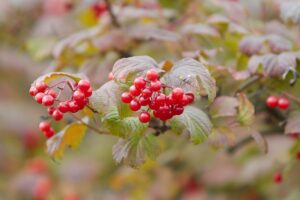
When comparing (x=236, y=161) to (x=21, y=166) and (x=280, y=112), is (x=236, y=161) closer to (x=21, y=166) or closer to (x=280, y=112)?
(x=280, y=112)

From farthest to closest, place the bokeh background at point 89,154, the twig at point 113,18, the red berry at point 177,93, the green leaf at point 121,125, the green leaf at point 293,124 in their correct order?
the bokeh background at point 89,154, the twig at point 113,18, the green leaf at point 293,124, the green leaf at point 121,125, the red berry at point 177,93

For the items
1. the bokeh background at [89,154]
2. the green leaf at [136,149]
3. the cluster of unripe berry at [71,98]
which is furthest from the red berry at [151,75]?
the bokeh background at [89,154]

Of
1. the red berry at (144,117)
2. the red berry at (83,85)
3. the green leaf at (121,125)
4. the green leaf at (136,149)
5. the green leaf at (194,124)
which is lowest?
the green leaf at (136,149)

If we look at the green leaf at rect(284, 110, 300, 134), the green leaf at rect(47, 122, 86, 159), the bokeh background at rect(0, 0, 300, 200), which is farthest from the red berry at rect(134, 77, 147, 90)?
the bokeh background at rect(0, 0, 300, 200)

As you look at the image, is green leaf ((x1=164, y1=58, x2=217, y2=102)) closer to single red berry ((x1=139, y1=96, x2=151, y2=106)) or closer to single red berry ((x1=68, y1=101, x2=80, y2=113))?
single red berry ((x1=139, y1=96, x2=151, y2=106))

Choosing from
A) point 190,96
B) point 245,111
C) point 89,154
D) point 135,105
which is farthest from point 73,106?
point 89,154

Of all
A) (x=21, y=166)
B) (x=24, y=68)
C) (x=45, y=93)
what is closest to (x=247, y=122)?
(x=45, y=93)

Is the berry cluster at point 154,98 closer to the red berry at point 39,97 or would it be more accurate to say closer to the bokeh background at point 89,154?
the red berry at point 39,97
